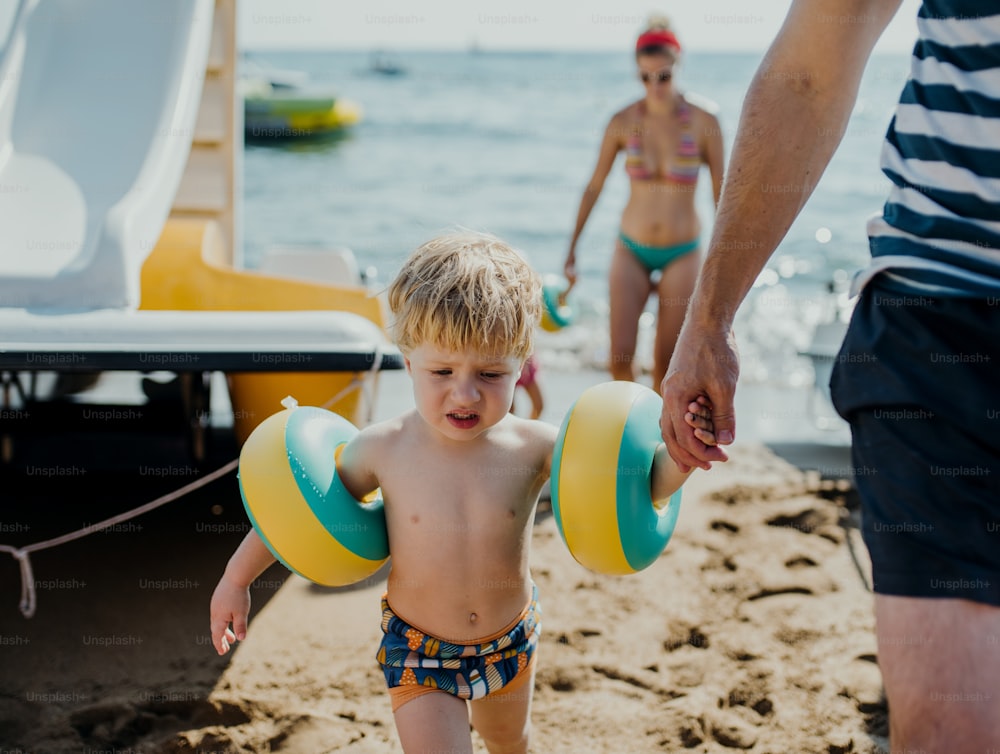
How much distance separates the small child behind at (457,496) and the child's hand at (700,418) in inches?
17.4

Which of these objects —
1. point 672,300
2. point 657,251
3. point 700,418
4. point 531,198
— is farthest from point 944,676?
point 531,198

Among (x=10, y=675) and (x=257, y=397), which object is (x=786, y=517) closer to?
(x=257, y=397)

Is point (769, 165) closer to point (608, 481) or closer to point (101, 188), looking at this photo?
point (608, 481)

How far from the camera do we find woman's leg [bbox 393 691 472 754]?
2266 millimetres

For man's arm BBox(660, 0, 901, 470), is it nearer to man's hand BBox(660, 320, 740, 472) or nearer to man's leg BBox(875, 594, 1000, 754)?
man's hand BBox(660, 320, 740, 472)

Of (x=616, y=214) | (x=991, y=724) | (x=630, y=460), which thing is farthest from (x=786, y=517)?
(x=616, y=214)

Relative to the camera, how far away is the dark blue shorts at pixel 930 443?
1521mm

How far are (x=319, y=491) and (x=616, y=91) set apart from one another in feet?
155

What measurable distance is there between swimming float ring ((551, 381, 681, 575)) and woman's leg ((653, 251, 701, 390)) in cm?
334

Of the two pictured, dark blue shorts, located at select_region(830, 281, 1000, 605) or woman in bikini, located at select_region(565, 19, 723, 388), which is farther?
woman in bikini, located at select_region(565, 19, 723, 388)

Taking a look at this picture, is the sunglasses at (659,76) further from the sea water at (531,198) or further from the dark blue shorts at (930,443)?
the dark blue shorts at (930,443)

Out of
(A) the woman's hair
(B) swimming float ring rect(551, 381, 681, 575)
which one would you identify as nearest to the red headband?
(A) the woman's hair

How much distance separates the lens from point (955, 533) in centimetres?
153


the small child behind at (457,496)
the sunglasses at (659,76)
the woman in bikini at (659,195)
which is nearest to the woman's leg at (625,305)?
the woman in bikini at (659,195)
